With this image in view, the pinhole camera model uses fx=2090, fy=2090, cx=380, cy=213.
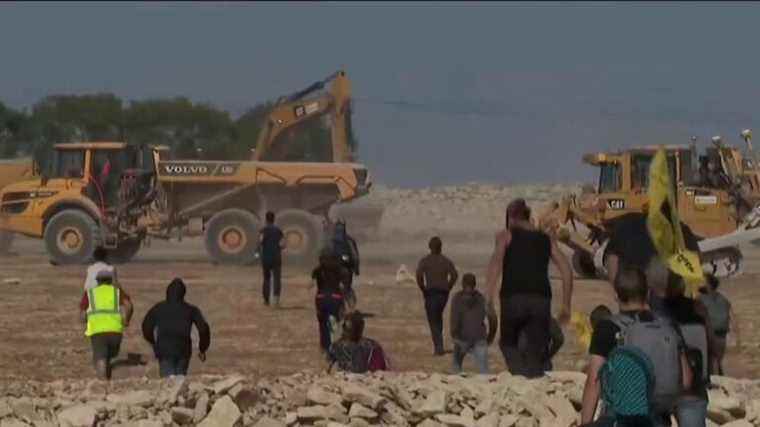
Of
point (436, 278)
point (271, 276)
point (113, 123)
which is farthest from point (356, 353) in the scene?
point (113, 123)

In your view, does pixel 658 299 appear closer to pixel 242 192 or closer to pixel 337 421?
pixel 337 421

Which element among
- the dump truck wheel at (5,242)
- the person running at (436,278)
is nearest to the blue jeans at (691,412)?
the person running at (436,278)

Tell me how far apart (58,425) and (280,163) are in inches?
1161

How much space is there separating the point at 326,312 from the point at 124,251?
863 inches

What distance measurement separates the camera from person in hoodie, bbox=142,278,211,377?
17047 millimetres

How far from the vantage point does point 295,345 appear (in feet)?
82.7

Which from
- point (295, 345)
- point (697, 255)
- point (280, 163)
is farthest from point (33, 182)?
point (697, 255)

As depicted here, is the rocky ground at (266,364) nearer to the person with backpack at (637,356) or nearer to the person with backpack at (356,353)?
the person with backpack at (356,353)

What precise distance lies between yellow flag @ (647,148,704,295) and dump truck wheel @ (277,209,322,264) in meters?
29.0

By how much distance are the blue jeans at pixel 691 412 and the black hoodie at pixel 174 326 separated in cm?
689

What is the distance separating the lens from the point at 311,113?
45.8m

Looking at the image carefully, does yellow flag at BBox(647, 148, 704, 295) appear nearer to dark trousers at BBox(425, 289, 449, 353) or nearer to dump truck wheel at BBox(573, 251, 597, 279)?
dark trousers at BBox(425, 289, 449, 353)

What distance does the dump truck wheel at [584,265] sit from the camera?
119 ft

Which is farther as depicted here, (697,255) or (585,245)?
(585,245)
